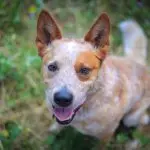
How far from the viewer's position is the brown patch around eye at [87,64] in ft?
10.1

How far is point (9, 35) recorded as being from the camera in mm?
4867

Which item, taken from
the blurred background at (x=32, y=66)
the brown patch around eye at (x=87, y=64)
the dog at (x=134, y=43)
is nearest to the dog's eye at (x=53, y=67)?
the brown patch around eye at (x=87, y=64)

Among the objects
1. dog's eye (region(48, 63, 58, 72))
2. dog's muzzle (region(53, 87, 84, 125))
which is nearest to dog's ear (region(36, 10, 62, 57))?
dog's eye (region(48, 63, 58, 72))

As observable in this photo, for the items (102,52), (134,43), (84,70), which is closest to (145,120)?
(134,43)

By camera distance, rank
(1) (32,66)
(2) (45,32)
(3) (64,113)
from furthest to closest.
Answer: (1) (32,66) → (2) (45,32) → (3) (64,113)

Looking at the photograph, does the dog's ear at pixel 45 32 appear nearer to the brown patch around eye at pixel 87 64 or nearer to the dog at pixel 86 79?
the dog at pixel 86 79

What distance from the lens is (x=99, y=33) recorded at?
127 inches

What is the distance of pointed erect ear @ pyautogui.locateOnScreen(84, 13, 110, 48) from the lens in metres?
3.18

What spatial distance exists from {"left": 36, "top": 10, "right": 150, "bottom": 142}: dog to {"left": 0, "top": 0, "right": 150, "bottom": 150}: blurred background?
41cm

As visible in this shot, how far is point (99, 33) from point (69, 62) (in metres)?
0.35

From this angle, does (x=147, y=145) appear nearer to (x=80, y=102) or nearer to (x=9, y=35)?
(x=80, y=102)

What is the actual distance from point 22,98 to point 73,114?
1.25m

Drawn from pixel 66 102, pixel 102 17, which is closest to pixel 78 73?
pixel 66 102

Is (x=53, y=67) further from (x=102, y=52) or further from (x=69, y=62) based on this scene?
(x=102, y=52)
